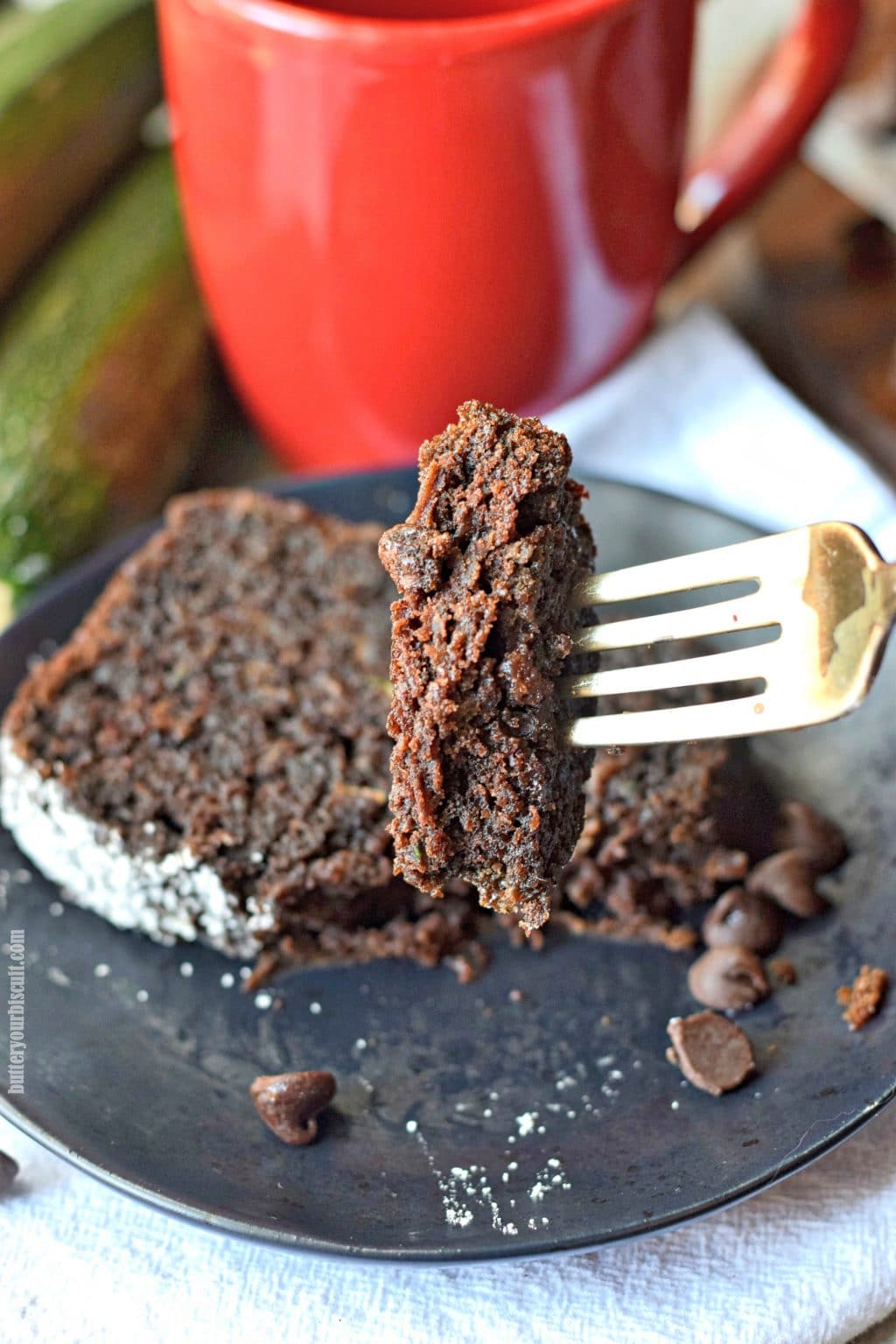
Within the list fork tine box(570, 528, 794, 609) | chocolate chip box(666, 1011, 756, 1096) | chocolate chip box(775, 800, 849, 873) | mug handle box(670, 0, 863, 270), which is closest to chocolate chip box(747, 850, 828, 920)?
chocolate chip box(775, 800, 849, 873)

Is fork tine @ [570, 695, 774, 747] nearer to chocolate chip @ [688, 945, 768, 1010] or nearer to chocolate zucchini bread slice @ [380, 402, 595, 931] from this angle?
chocolate zucchini bread slice @ [380, 402, 595, 931]

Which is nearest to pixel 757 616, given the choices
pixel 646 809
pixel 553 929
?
pixel 646 809

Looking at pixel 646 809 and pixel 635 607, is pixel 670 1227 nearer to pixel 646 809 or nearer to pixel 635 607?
pixel 646 809

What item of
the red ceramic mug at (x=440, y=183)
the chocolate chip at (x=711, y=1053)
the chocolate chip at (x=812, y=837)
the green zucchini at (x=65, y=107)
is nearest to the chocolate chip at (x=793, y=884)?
the chocolate chip at (x=812, y=837)

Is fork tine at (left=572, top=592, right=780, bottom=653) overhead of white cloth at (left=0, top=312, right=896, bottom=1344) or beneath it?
overhead

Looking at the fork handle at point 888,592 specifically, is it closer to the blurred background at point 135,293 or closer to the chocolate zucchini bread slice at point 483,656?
the chocolate zucchini bread slice at point 483,656

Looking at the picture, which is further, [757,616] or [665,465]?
[665,465]

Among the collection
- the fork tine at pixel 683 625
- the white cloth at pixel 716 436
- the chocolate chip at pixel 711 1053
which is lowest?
the white cloth at pixel 716 436
